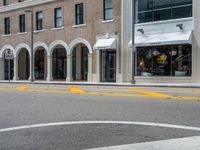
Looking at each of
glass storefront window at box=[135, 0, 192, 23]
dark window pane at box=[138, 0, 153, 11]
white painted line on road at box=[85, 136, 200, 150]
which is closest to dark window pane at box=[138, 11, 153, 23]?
glass storefront window at box=[135, 0, 192, 23]

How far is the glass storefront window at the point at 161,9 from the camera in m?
27.2

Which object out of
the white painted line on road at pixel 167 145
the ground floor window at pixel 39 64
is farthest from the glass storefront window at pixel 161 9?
the white painted line on road at pixel 167 145

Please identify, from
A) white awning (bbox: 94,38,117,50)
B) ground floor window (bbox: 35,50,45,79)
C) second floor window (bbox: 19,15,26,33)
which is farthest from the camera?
ground floor window (bbox: 35,50,45,79)

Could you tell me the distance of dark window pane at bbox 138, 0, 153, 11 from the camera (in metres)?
29.1

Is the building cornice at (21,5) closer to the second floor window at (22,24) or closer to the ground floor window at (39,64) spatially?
the second floor window at (22,24)

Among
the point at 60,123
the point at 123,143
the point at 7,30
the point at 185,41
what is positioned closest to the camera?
the point at 123,143

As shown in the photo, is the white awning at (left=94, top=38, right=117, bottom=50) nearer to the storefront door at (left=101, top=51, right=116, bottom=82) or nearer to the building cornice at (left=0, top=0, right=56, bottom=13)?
the storefront door at (left=101, top=51, right=116, bottom=82)

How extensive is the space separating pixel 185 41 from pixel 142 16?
192 inches

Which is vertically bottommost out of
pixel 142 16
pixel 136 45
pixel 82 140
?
pixel 82 140

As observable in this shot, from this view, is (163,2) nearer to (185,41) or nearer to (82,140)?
(185,41)

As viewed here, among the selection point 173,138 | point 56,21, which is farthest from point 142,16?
point 173,138

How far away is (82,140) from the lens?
26.7 ft

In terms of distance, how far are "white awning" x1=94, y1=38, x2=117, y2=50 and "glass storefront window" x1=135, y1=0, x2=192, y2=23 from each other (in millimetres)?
2524

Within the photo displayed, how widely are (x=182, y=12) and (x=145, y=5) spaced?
3.32 metres
